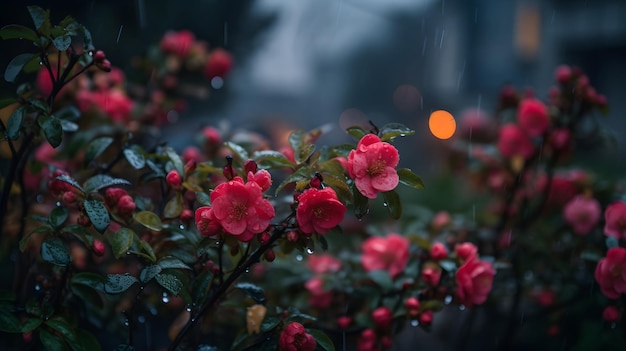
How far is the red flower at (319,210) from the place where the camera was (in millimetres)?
902

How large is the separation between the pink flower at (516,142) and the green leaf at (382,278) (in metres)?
0.69

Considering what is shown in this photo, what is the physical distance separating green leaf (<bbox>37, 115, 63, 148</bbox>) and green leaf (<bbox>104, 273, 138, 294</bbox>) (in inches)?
10.4

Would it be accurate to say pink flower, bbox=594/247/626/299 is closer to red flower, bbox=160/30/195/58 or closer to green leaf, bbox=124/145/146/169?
green leaf, bbox=124/145/146/169

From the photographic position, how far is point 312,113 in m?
13.0

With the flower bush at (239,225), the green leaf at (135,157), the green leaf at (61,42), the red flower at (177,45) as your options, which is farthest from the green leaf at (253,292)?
the red flower at (177,45)

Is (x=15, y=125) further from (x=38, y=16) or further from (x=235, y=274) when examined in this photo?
(x=235, y=274)

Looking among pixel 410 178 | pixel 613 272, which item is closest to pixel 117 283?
pixel 410 178

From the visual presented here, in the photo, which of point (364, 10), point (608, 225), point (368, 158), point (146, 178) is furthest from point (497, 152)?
point (364, 10)

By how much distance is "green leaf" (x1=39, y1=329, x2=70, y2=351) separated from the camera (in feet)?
3.07

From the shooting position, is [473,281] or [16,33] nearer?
[16,33]

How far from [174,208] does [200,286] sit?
0.61ft

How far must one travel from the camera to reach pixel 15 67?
1.05 meters

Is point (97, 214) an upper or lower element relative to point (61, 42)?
lower

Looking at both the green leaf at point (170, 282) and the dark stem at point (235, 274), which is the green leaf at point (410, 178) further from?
the green leaf at point (170, 282)
